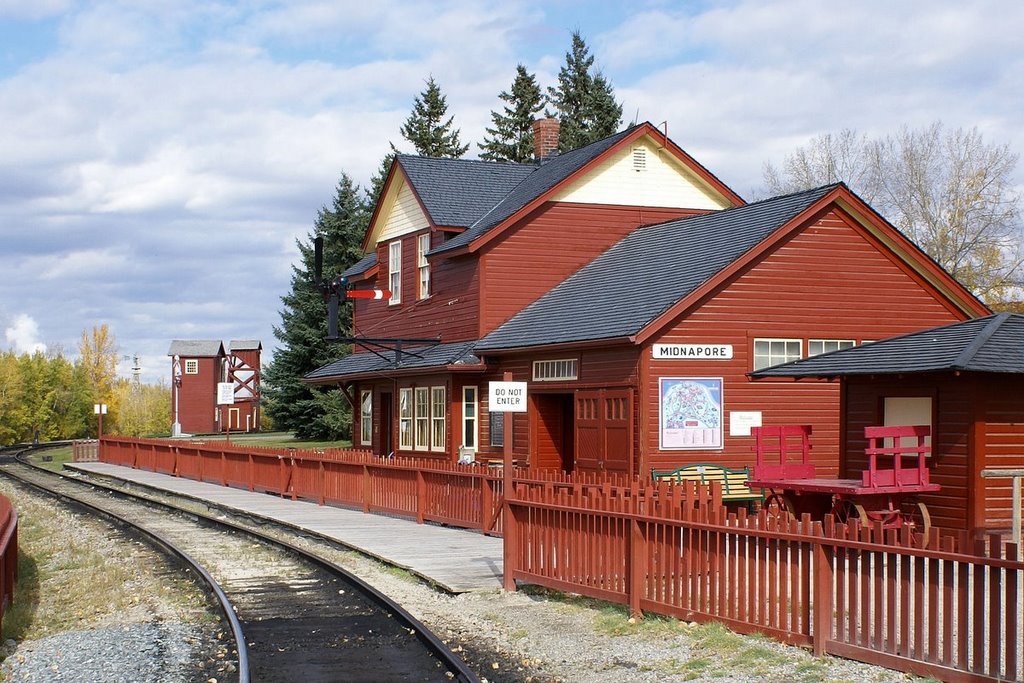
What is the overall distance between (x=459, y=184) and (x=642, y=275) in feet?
28.6

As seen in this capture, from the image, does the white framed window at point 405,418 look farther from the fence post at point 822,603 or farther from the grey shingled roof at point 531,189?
the fence post at point 822,603

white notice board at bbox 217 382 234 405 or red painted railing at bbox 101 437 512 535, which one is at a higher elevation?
white notice board at bbox 217 382 234 405

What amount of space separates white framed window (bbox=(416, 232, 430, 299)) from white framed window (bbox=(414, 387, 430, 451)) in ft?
8.72

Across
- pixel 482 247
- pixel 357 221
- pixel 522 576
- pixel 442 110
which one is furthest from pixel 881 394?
pixel 442 110

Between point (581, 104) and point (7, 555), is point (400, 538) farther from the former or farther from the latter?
point (581, 104)

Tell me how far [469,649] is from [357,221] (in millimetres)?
46158

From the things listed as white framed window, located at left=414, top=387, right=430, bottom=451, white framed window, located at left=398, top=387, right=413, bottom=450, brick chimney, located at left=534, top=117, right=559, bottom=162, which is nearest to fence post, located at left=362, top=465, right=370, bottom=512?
white framed window, located at left=414, top=387, right=430, bottom=451

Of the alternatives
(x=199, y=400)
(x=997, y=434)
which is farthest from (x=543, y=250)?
(x=199, y=400)

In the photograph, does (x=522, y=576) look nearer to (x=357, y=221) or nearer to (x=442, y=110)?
(x=357, y=221)

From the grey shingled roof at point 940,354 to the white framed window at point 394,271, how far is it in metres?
16.4

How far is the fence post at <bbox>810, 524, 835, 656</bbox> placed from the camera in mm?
9977

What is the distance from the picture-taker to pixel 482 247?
28891mm

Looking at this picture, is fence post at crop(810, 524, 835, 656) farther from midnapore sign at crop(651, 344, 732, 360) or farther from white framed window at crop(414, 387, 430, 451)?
white framed window at crop(414, 387, 430, 451)

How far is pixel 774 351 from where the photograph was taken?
952 inches
